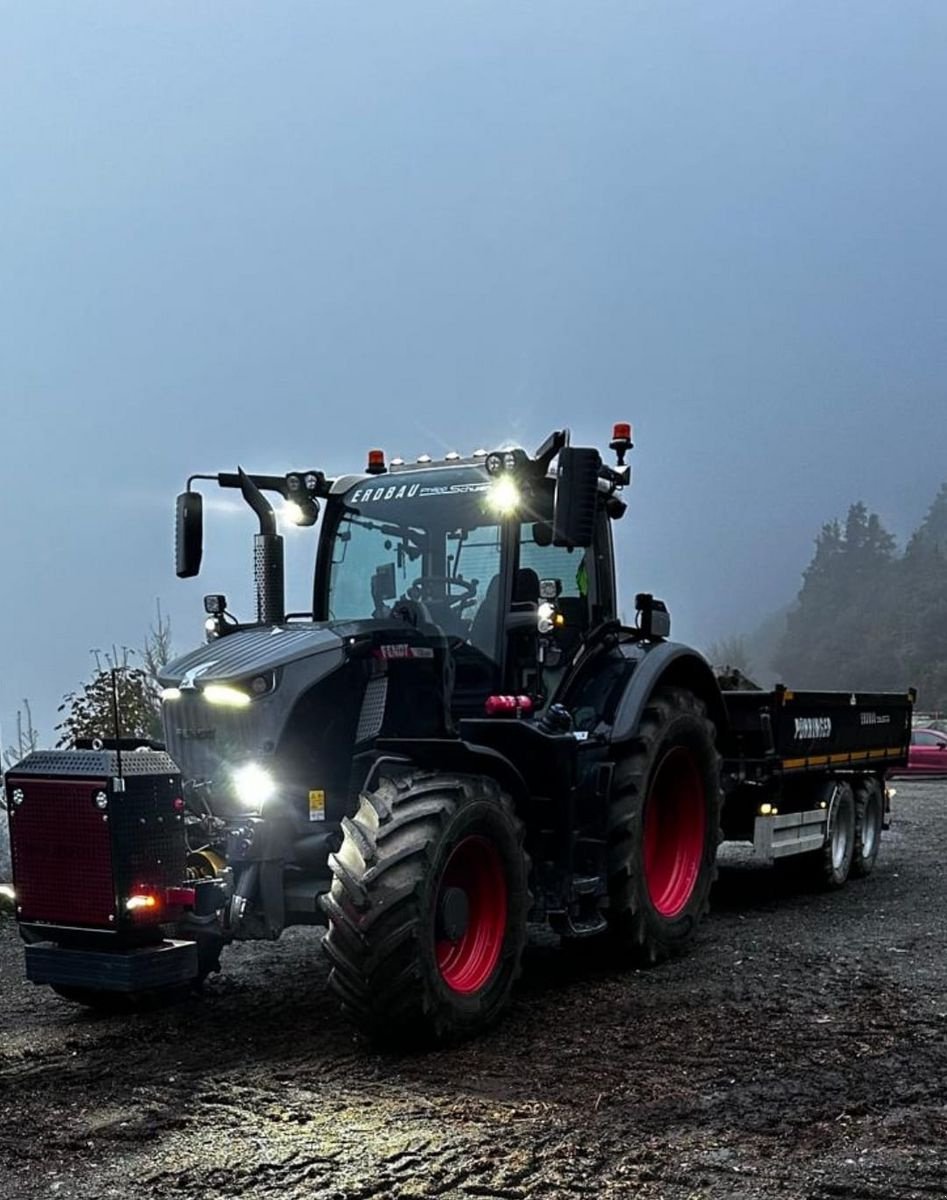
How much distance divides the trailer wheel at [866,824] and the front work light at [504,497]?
239 inches

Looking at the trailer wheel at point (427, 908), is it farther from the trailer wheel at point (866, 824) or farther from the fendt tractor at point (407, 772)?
the trailer wheel at point (866, 824)

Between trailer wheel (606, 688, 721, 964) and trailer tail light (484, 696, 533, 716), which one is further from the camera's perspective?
trailer wheel (606, 688, 721, 964)

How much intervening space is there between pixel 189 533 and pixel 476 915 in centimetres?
279

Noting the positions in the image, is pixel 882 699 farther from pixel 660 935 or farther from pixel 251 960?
pixel 251 960

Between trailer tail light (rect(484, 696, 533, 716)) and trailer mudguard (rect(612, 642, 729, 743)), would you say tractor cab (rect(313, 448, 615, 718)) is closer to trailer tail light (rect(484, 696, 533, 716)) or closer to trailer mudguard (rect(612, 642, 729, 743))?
trailer tail light (rect(484, 696, 533, 716))

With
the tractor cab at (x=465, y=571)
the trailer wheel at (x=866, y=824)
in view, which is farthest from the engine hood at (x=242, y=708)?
the trailer wheel at (x=866, y=824)

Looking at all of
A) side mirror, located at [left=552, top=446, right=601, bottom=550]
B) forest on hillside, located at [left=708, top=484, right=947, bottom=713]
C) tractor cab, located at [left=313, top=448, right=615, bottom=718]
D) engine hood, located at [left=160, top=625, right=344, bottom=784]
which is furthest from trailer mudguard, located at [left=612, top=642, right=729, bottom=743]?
forest on hillside, located at [left=708, top=484, right=947, bottom=713]

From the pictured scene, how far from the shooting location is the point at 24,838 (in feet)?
21.3

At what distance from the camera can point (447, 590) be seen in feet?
25.8

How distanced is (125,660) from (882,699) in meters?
7.94

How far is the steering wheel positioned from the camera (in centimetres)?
782

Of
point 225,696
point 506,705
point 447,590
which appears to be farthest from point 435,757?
point 447,590

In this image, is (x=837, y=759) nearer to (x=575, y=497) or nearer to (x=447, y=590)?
(x=447, y=590)

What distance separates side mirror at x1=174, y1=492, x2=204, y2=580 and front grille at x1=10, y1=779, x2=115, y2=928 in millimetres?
1887
